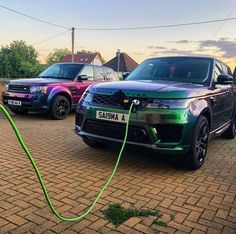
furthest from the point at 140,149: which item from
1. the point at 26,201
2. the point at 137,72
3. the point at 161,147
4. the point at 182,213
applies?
the point at 137,72

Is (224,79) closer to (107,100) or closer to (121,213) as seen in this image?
(107,100)

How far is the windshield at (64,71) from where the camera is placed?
31.7 feet

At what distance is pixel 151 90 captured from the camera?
13.9 feet

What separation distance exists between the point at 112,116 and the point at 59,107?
4.85 m

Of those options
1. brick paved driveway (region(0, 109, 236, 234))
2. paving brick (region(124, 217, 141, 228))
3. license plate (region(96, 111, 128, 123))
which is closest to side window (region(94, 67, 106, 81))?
brick paved driveway (region(0, 109, 236, 234))

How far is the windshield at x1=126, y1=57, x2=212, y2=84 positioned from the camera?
530cm

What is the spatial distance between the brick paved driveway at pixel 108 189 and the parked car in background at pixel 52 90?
8.40ft

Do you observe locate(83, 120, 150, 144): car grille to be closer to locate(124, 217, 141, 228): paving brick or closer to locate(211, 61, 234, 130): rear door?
locate(124, 217, 141, 228): paving brick

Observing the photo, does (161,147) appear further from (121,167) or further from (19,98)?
(19,98)

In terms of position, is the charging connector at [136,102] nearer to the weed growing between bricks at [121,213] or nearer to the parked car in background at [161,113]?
the parked car in background at [161,113]

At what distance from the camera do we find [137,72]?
19.4 feet

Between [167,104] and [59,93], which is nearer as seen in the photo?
[167,104]

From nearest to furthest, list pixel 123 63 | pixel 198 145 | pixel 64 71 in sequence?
pixel 198 145
pixel 64 71
pixel 123 63

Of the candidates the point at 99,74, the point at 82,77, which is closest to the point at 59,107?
the point at 82,77
